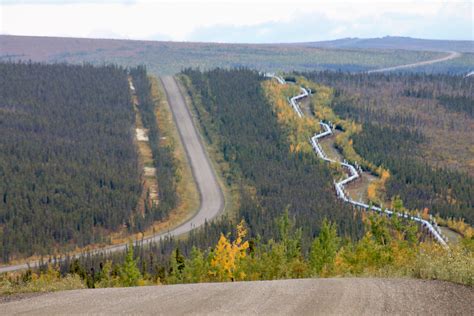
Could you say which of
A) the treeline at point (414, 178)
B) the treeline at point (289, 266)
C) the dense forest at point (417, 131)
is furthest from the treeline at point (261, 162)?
the treeline at point (289, 266)

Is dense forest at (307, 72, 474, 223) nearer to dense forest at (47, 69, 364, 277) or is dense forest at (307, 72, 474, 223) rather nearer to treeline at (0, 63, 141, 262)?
dense forest at (47, 69, 364, 277)

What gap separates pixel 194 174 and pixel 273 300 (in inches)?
3633

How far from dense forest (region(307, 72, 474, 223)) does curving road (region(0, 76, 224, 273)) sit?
940 inches

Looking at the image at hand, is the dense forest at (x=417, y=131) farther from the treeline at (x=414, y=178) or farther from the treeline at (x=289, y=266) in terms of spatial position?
the treeline at (x=289, y=266)

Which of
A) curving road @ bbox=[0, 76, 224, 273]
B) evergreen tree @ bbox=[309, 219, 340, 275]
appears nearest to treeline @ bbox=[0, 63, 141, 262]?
curving road @ bbox=[0, 76, 224, 273]

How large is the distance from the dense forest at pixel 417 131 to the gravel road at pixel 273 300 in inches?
2470

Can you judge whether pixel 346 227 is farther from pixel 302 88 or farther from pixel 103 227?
pixel 302 88

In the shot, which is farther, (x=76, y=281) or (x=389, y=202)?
(x=389, y=202)

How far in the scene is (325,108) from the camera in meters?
148

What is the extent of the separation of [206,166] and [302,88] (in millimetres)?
51200

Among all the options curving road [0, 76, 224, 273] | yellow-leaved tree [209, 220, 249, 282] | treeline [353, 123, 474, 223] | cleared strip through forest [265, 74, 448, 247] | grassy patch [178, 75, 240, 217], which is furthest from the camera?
grassy patch [178, 75, 240, 217]

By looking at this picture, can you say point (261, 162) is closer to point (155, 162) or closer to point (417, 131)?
point (155, 162)

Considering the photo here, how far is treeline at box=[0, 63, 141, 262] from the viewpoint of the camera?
85500 mm

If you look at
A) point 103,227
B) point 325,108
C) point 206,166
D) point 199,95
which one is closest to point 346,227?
point 103,227
